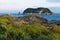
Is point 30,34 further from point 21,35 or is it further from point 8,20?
point 8,20

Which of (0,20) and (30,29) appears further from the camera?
(0,20)

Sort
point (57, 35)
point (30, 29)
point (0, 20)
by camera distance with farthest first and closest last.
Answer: point (0, 20)
point (30, 29)
point (57, 35)

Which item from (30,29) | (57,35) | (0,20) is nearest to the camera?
(57,35)

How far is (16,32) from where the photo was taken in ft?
38.8

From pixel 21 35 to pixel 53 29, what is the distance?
185 centimetres

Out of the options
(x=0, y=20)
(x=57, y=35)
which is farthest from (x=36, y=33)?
(x=0, y=20)

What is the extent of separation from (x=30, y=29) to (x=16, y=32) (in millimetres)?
779

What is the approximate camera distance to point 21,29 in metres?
12.2

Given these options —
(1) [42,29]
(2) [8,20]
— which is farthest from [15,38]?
(2) [8,20]

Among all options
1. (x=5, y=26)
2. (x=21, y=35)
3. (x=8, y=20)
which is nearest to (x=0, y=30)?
(x=5, y=26)

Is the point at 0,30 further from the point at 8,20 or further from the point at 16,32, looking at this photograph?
the point at 8,20

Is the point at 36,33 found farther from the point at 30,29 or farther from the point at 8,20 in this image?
the point at 8,20

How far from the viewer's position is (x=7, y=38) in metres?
11.7

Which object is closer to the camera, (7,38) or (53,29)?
(7,38)
